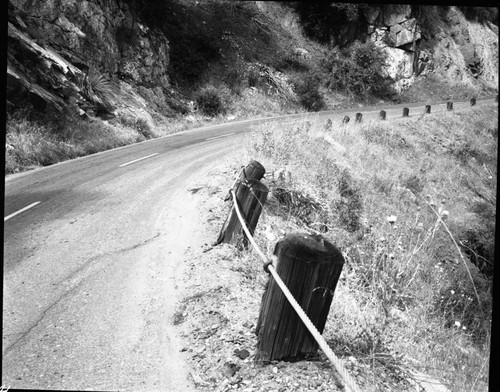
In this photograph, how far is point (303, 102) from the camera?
30.2 m

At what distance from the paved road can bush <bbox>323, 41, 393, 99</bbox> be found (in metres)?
29.5

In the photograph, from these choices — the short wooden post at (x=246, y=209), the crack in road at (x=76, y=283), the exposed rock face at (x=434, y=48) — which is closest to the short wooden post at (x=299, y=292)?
the short wooden post at (x=246, y=209)

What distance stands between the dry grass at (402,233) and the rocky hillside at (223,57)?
31.5ft

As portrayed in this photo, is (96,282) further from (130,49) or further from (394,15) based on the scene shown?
(394,15)

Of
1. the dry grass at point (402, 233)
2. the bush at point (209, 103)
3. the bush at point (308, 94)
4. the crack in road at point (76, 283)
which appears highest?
the bush at point (308, 94)

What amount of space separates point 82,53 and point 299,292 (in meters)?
20.9

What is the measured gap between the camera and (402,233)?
681 cm

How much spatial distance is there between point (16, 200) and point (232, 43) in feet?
87.0

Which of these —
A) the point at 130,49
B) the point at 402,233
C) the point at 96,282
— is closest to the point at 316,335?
the point at 96,282

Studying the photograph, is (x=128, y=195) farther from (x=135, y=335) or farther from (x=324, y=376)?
(x=324, y=376)

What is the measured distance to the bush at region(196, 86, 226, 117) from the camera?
950 inches

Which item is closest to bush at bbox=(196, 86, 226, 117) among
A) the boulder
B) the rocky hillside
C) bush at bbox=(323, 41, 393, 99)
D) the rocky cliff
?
the rocky hillside

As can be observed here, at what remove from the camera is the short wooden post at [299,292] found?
2.42m

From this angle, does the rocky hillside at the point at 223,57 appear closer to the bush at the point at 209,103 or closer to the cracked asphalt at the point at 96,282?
the bush at the point at 209,103
